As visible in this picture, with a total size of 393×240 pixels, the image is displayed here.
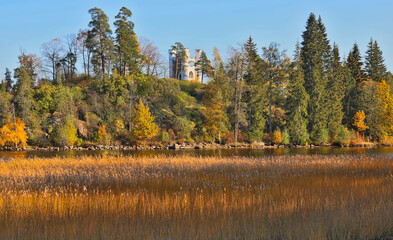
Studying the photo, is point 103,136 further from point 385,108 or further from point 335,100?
point 385,108

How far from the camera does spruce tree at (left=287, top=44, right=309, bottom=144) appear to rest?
4597 cm

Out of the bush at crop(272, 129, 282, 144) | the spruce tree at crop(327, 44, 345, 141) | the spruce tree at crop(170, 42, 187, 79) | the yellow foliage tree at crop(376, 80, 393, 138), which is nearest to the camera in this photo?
the bush at crop(272, 129, 282, 144)

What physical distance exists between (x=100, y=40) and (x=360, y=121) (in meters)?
51.3

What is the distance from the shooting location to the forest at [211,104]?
43000 mm

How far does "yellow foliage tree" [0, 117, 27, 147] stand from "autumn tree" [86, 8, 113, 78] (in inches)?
787

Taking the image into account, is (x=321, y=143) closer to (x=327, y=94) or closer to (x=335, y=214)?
(x=327, y=94)

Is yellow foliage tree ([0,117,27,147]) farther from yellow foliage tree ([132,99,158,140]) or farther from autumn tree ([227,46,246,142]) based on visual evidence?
autumn tree ([227,46,246,142])

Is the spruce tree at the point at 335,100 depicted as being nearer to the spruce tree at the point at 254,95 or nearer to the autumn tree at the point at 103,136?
the spruce tree at the point at 254,95

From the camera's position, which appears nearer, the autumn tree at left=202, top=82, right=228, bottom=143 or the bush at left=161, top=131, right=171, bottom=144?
the bush at left=161, top=131, right=171, bottom=144

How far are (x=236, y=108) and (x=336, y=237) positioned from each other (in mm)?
42605

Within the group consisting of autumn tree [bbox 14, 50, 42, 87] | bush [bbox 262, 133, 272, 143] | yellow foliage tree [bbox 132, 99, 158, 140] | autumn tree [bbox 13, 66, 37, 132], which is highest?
autumn tree [bbox 14, 50, 42, 87]

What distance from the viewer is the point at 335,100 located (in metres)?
49.7

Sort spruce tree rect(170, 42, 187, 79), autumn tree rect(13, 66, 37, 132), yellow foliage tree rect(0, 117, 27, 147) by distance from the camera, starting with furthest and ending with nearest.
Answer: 1. spruce tree rect(170, 42, 187, 79)
2. autumn tree rect(13, 66, 37, 132)
3. yellow foliage tree rect(0, 117, 27, 147)

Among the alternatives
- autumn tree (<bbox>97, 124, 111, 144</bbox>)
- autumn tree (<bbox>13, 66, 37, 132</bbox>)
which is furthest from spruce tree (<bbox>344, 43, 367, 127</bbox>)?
autumn tree (<bbox>13, 66, 37, 132</bbox>)
